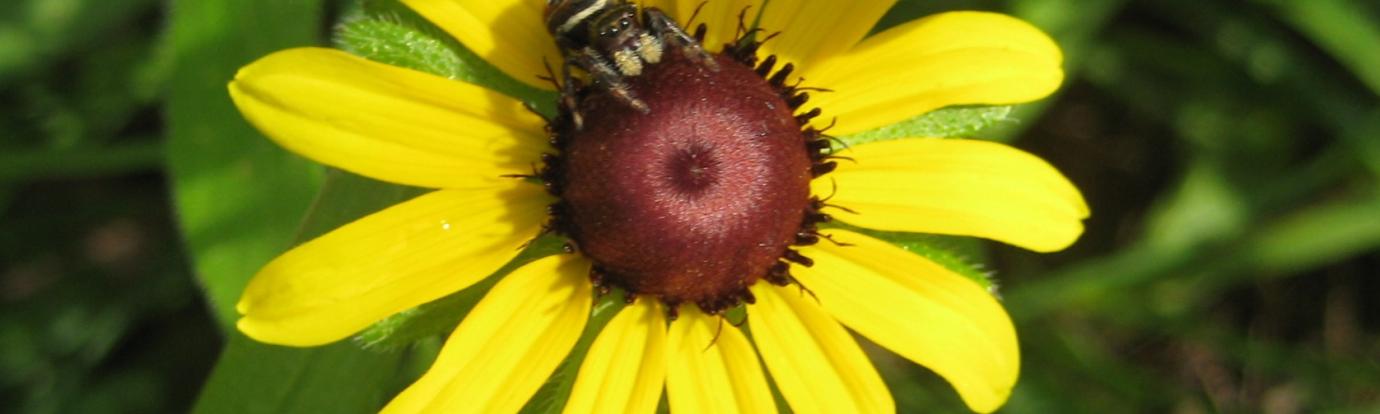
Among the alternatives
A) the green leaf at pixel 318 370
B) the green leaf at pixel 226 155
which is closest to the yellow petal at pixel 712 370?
the green leaf at pixel 318 370

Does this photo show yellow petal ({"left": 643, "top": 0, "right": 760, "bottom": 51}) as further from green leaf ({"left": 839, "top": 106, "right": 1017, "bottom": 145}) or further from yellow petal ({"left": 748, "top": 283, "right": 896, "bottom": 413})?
yellow petal ({"left": 748, "top": 283, "right": 896, "bottom": 413})

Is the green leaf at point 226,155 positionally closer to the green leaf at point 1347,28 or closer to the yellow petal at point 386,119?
the yellow petal at point 386,119

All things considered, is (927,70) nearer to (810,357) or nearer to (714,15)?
(714,15)

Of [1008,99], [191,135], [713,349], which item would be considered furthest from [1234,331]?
[191,135]

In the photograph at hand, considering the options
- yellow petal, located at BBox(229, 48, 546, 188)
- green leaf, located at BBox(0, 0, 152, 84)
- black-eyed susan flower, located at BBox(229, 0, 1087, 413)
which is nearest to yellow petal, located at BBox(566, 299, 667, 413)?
black-eyed susan flower, located at BBox(229, 0, 1087, 413)

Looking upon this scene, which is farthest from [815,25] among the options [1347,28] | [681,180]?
[1347,28]

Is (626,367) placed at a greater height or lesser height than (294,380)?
greater

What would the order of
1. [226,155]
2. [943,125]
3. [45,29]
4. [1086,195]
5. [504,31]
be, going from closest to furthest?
[504,31] → [943,125] → [226,155] → [45,29] → [1086,195]

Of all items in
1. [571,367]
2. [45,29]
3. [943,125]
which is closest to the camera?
[571,367]
